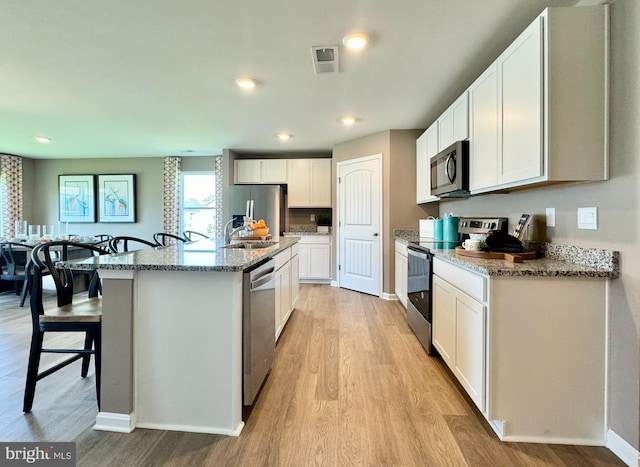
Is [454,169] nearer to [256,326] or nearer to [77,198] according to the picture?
[256,326]

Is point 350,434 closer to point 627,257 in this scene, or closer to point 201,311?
point 201,311

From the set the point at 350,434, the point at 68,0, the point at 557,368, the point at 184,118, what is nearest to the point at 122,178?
the point at 184,118

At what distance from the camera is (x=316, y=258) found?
5426 millimetres

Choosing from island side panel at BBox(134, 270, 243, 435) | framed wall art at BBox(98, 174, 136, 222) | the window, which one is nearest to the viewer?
island side panel at BBox(134, 270, 243, 435)

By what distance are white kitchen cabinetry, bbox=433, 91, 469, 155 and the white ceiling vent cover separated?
1.08m

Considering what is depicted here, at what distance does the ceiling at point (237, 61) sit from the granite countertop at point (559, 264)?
1.43 metres

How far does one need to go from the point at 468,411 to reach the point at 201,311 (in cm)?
161

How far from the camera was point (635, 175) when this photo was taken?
138cm

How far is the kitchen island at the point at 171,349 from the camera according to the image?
1.61m

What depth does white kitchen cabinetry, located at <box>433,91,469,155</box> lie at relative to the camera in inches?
99.4

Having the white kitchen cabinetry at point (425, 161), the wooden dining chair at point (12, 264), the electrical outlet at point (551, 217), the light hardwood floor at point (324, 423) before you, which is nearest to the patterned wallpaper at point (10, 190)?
the wooden dining chair at point (12, 264)

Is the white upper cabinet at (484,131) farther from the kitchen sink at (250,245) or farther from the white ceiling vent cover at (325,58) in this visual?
the kitchen sink at (250,245)

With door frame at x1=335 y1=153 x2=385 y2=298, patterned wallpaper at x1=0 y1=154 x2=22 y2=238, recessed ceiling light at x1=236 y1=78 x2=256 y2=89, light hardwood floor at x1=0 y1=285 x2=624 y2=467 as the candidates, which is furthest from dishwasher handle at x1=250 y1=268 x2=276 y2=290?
patterned wallpaper at x1=0 y1=154 x2=22 y2=238

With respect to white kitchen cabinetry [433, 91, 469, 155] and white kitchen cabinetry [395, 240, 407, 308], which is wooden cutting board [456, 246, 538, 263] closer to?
white kitchen cabinetry [433, 91, 469, 155]
